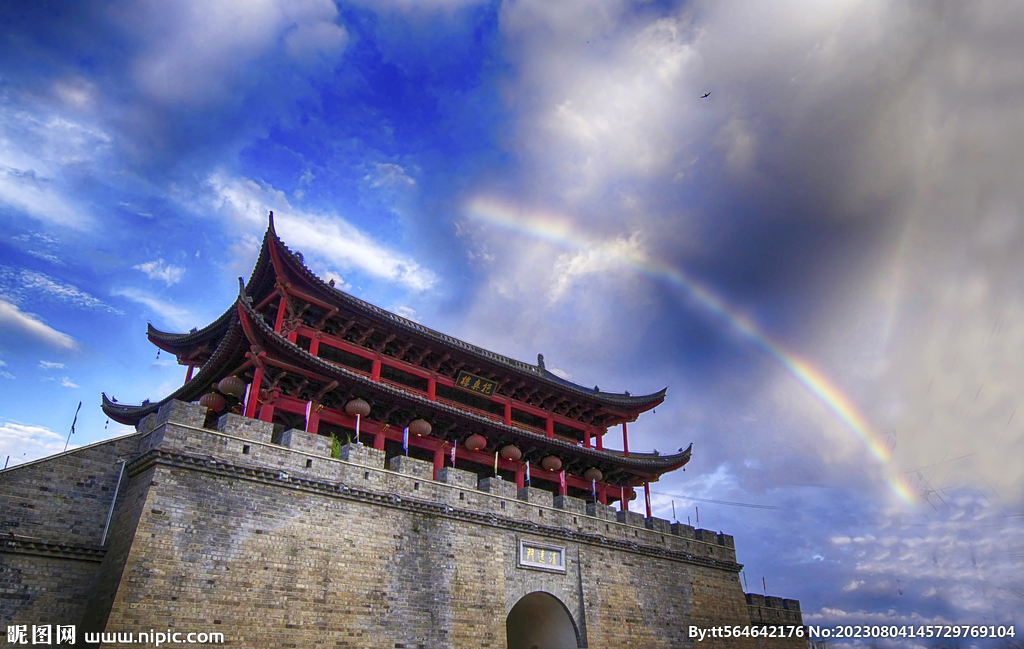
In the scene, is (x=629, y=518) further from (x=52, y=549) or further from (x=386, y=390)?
(x=52, y=549)

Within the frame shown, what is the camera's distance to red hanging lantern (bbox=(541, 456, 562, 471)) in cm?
2158

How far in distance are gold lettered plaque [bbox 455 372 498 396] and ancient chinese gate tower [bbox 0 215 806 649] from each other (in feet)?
0.23

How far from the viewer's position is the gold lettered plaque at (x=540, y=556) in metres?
16.9

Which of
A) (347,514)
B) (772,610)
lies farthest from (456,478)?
(772,610)

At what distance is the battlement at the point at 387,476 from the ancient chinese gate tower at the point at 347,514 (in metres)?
0.05

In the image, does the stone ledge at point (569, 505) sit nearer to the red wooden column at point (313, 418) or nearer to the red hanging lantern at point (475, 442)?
the red hanging lantern at point (475, 442)

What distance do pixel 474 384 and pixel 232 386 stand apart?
27.0ft

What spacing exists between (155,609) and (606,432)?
17945 mm

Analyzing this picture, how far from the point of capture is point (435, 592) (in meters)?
14.7

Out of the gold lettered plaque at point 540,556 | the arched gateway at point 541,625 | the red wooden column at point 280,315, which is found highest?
the red wooden column at point 280,315

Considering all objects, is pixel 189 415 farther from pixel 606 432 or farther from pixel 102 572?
pixel 606 432

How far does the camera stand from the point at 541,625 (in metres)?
18.0

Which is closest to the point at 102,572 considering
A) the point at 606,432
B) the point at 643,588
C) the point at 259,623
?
the point at 259,623

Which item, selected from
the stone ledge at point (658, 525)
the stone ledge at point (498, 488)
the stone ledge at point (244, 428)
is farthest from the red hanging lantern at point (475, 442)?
the stone ledge at point (244, 428)
